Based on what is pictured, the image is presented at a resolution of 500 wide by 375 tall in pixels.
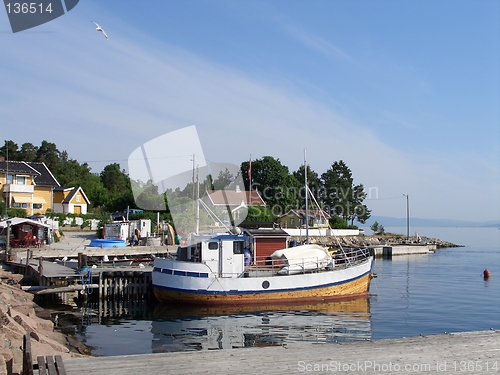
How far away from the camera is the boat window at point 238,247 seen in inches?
1085

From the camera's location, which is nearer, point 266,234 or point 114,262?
point 266,234

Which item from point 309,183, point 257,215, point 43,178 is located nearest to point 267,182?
point 309,183

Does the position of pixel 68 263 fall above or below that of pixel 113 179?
below

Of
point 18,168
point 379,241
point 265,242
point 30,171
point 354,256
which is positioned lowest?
point 379,241

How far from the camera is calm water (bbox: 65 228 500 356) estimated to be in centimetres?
1986

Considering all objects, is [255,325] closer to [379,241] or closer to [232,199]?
[232,199]

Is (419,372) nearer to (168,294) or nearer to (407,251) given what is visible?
(168,294)

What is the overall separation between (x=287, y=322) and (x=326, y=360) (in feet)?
43.1

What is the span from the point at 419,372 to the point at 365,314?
16.3m

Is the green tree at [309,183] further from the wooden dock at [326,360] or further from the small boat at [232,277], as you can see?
the wooden dock at [326,360]

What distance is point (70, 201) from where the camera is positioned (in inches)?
2795

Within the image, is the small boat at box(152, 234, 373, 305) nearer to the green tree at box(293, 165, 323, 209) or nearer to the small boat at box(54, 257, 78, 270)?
the small boat at box(54, 257, 78, 270)

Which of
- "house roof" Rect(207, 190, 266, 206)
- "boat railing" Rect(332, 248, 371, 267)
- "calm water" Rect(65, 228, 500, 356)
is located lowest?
"calm water" Rect(65, 228, 500, 356)

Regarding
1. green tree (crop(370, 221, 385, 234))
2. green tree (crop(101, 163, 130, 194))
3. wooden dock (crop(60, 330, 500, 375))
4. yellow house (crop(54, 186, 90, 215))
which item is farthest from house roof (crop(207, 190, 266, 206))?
wooden dock (crop(60, 330, 500, 375))
